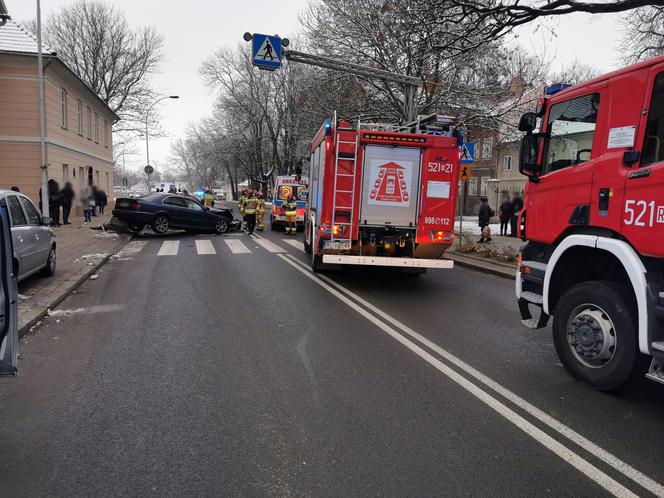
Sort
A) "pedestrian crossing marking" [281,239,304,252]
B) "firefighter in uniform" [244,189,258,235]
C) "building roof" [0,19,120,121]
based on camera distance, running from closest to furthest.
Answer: "pedestrian crossing marking" [281,239,304,252] < "building roof" [0,19,120,121] < "firefighter in uniform" [244,189,258,235]

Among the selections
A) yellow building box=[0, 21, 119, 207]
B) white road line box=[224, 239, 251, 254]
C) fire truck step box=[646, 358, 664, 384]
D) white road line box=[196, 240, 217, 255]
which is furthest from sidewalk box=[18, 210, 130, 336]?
fire truck step box=[646, 358, 664, 384]

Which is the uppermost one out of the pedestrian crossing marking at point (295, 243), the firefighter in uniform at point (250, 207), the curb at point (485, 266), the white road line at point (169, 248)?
the firefighter in uniform at point (250, 207)

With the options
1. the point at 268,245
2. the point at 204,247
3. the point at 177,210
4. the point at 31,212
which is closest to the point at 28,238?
the point at 31,212

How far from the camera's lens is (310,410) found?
12.8 feet

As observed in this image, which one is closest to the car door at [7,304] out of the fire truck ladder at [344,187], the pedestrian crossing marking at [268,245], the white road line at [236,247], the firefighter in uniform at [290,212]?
the fire truck ladder at [344,187]

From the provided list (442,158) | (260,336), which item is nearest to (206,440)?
(260,336)

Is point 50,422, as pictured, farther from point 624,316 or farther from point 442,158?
point 442,158

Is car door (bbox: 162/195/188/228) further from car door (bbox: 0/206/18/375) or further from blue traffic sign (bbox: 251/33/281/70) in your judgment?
car door (bbox: 0/206/18/375)

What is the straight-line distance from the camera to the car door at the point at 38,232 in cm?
823

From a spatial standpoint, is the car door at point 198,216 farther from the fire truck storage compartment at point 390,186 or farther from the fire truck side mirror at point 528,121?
the fire truck side mirror at point 528,121

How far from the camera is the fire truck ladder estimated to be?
8742 millimetres

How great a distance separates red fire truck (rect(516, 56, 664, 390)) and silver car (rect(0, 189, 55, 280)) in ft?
22.8

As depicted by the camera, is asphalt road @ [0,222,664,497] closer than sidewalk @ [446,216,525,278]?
Yes

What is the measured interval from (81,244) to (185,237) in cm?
428
